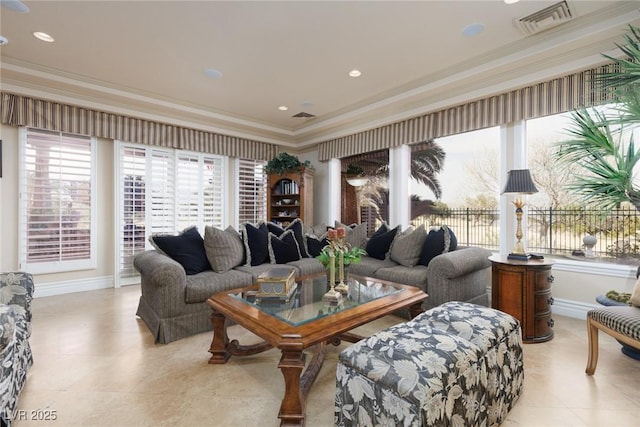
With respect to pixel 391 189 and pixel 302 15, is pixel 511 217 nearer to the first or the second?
pixel 391 189

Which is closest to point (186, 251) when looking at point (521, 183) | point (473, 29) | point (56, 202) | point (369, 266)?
point (369, 266)

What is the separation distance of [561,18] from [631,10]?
461 millimetres

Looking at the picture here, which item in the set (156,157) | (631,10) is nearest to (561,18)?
(631,10)

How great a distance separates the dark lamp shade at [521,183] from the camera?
2.66m

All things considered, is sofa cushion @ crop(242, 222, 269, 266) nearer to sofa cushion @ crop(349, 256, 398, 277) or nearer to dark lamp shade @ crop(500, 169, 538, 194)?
sofa cushion @ crop(349, 256, 398, 277)

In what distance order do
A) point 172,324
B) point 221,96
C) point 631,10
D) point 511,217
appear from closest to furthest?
point 631,10 < point 172,324 < point 511,217 < point 221,96

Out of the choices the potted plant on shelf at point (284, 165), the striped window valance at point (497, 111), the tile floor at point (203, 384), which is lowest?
the tile floor at point (203, 384)

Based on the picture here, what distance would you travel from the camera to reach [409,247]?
3408 millimetres

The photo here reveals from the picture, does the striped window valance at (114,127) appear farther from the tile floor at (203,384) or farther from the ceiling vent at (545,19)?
the ceiling vent at (545,19)

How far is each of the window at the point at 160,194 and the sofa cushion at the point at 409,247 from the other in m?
3.32

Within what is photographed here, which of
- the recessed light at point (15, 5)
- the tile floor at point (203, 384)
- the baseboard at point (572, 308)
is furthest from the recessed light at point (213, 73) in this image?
the baseboard at point (572, 308)

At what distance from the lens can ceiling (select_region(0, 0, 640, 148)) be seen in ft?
7.92

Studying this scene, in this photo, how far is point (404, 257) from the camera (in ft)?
11.2

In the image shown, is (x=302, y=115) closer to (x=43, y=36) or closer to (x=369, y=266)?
(x=369, y=266)
